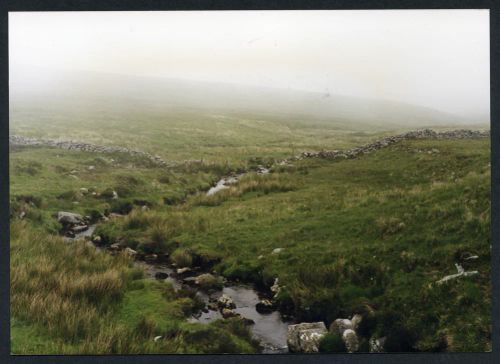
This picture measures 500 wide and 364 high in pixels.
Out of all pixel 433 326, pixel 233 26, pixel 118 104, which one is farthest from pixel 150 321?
pixel 233 26

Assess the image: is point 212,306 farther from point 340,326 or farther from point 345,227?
point 345,227

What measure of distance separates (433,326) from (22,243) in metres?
5.80

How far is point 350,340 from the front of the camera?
6.46 metres

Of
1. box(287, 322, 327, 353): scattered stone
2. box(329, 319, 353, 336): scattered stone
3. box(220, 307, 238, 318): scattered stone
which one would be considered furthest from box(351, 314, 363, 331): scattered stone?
box(220, 307, 238, 318): scattered stone

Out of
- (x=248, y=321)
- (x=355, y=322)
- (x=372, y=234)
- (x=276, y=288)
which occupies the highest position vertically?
(x=372, y=234)

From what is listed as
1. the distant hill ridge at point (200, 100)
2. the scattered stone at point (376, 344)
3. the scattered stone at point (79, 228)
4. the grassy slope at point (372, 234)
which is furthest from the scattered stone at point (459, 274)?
the scattered stone at point (79, 228)

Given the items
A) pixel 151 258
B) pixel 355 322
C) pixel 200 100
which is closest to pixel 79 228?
pixel 151 258

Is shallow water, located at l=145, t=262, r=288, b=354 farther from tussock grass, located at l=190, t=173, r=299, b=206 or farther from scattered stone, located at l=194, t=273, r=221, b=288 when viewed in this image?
tussock grass, located at l=190, t=173, r=299, b=206

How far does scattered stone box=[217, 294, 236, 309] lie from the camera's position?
6695 millimetres

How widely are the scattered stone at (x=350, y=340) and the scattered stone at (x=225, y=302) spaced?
5.12 feet

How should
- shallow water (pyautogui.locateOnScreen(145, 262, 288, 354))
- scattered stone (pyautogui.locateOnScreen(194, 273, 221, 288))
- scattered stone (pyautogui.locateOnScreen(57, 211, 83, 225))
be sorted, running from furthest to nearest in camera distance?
1. scattered stone (pyautogui.locateOnScreen(57, 211, 83, 225))
2. scattered stone (pyautogui.locateOnScreen(194, 273, 221, 288))
3. shallow water (pyautogui.locateOnScreen(145, 262, 288, 354))

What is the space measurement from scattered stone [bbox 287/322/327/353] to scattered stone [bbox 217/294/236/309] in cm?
85

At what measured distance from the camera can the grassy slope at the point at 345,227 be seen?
21.2ft

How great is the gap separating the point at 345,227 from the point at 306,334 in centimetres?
161
